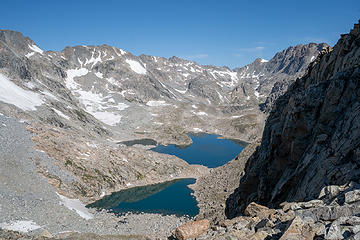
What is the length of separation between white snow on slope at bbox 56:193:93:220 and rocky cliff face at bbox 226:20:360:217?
31.9 meters

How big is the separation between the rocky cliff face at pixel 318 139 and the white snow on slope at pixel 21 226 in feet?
101

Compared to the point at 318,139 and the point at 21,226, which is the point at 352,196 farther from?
the point at 21,226

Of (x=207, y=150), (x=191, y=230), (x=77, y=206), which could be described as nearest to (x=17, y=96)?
(x=77, y=206)

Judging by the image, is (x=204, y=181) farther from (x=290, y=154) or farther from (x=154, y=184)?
(x=290, y=154)

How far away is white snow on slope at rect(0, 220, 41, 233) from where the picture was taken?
35.3 metres

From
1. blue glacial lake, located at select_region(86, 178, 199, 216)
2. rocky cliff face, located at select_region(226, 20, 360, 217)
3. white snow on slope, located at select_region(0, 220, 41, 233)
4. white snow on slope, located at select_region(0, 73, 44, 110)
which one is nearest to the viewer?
rocky cliff face, located at select_region(226, 20, 360, 217)

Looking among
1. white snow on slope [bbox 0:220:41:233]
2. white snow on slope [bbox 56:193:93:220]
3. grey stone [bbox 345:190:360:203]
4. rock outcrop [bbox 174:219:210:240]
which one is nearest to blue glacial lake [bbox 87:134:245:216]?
white snow on slope [bbox 56:193:93:220]

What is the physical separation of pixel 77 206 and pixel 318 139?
4940 centimetres

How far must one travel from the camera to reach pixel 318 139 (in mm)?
22453

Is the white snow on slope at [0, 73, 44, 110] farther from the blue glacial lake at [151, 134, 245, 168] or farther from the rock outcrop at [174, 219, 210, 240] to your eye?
the rock outcrop at [174, 219, 210, 240]

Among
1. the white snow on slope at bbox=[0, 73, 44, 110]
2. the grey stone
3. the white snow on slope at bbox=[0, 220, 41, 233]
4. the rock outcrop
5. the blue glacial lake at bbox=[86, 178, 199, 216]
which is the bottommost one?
the blue glacial lake at bbox=[86, 178, 199, 216]

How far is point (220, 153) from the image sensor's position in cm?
13738

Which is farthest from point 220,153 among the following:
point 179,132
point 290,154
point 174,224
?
point 290,154

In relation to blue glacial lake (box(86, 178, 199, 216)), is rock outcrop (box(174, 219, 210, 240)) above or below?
above
